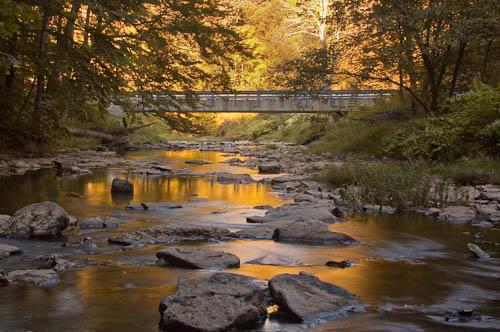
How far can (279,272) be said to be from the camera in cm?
766

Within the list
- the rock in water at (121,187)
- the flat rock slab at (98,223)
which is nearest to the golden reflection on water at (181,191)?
the rock in water at (121,187)

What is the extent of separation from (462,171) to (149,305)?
11.3 meters

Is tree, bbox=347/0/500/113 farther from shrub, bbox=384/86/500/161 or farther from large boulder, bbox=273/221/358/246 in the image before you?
large boulder, bbox=273/221/358/246

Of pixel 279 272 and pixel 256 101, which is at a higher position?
pixel 256 101

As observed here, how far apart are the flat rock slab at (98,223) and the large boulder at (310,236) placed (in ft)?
8.54

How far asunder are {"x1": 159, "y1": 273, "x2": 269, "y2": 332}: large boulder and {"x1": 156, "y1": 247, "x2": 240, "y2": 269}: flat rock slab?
148 cm

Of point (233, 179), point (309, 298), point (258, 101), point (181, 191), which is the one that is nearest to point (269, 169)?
point (233, 179)

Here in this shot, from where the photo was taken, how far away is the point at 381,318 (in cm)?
597

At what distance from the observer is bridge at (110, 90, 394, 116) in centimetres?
2762

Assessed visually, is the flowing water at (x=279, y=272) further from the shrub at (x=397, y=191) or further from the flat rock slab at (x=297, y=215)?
the shrub at (x=397, y=191)

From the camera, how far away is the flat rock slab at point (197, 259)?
7.74 metres

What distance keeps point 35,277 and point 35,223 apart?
2744mm

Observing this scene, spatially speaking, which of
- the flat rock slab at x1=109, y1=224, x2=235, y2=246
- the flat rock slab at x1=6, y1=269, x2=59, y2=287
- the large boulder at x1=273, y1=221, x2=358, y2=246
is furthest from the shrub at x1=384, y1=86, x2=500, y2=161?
the flat rock slab at x1=6, y1=269, x2=59, y2=287

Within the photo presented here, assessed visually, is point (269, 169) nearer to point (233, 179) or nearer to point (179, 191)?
point (233, 179)
